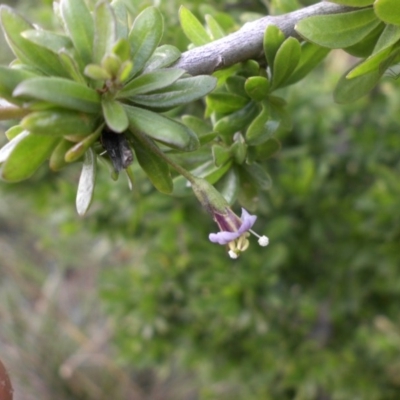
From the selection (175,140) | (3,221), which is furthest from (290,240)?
(3,221)

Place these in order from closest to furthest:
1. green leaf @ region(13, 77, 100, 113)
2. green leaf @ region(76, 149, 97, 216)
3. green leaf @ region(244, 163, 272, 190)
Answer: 1. green leaf @ region(13, 77, 100, 113)
2. green leaf @ region(76, 149, 97, 216)
3. green leaf @ region(244, 163, 272, 190)

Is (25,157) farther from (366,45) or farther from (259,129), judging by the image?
(366,45)

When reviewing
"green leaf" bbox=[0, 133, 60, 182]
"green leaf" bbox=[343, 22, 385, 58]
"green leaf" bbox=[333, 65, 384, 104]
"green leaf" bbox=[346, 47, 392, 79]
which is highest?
"green leaf" bbox=[0, 133, 60, 182]

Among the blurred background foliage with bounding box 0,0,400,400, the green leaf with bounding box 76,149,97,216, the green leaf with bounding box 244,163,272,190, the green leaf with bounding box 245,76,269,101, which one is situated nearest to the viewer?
the green leaf with bounding box 76,149,97,216

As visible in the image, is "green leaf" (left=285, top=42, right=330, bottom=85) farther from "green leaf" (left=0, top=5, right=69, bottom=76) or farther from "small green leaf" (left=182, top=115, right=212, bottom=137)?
"green leaf" (left=0, top=5, right=69, bottom=76)

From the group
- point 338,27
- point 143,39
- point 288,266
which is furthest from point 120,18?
point 288,266

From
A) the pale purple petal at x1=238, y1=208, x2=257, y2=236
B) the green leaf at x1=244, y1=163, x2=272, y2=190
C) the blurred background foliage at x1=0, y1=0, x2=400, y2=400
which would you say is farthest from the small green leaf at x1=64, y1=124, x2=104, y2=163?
the blurred background foliage at x1=0, y1=0, x2=400, y2=400
